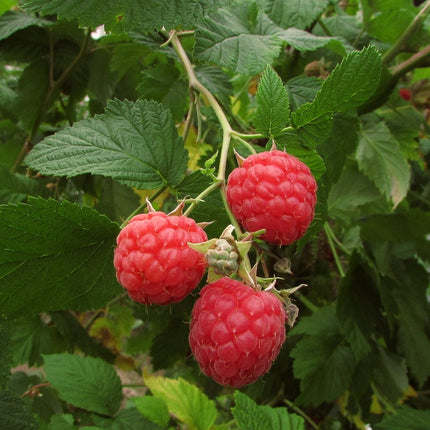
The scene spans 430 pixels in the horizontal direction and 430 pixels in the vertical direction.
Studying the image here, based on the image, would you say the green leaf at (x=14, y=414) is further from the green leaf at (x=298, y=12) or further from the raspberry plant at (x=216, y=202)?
the green leaf at (x=298, y=12)

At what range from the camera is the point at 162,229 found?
1.65 ft

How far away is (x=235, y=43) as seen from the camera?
0.79m

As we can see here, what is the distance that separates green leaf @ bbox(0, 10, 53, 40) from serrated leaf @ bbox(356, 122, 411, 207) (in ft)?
2.59

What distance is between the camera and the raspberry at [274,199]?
0.51 meters

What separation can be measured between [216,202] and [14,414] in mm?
407

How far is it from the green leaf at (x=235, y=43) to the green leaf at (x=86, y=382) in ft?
2.43

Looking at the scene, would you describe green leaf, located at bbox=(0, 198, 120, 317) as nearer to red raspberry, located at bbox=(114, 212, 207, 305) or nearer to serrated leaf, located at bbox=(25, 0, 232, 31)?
red raspberry, located at bbox=(114, 212, 207, 305)

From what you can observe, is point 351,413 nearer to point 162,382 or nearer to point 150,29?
point 162,382

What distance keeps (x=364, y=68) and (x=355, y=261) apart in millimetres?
660

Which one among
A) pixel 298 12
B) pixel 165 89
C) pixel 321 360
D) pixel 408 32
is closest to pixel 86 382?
pixel 321 360

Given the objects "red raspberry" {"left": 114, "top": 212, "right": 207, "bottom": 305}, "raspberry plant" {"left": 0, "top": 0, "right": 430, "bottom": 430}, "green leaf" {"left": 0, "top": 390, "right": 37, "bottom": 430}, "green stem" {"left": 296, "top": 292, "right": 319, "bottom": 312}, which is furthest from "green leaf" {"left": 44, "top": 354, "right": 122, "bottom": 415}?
"red raspberry" {"left": 114, "top": 212, "right": 207, "bottom": 305}

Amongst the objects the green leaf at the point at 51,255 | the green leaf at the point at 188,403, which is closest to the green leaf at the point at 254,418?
the green leaf at the point at 188,403

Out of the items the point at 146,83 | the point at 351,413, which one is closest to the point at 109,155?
the point at 146,83

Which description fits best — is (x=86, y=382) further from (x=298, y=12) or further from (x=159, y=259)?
(x=298, y=12)
